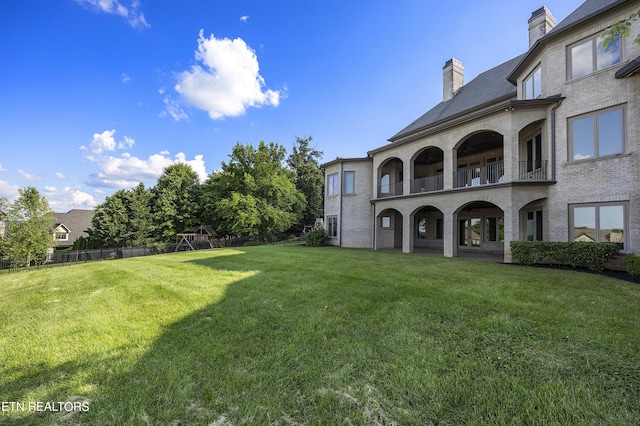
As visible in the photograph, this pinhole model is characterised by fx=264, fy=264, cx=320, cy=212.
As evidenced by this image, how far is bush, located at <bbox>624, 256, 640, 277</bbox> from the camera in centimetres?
820

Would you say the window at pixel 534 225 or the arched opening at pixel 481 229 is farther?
the arched opening at pixel 481 229

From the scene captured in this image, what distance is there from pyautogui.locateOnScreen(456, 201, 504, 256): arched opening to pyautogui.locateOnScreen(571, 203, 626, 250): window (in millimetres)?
5742

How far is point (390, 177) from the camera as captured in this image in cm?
2022

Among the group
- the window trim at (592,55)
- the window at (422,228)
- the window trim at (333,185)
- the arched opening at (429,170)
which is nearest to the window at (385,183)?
the arched opening at (429,170)

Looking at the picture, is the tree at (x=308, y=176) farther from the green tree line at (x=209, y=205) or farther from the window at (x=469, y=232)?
the window at (x=469, y=232)

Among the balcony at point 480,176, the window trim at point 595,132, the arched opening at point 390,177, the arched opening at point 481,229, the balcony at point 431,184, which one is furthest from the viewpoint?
the arched opening at point 390,177

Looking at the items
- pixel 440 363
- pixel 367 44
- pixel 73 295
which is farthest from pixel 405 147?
pixel 73 295

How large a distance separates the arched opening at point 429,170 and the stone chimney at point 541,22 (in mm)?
7172

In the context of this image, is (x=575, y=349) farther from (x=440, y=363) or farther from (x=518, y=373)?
(x=440, y=363)

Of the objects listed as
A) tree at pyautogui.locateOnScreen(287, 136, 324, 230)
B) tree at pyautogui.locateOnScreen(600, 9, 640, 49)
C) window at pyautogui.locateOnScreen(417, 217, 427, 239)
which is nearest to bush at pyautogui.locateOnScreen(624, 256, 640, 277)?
tree at pyautogui.locateOnScreen(600, 9, 640, 49)

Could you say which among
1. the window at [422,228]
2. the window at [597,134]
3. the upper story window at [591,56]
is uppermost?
the upper story window at [591,56]

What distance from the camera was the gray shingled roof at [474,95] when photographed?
608 inches

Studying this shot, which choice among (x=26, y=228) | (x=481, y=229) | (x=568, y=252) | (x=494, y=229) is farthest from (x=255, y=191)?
(x=568, y=252)

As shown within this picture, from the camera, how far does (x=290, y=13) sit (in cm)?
1476
